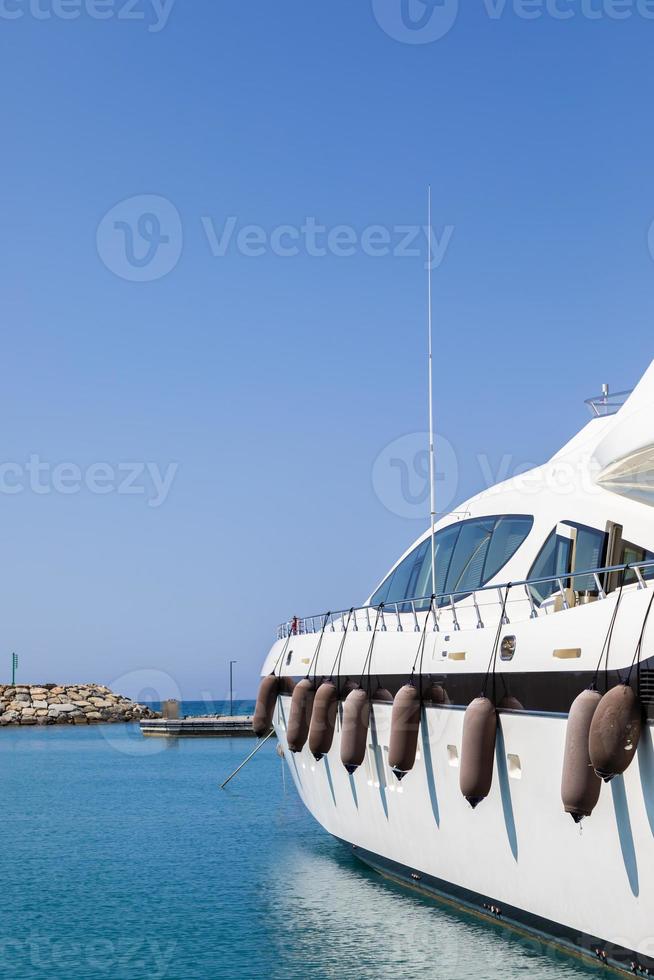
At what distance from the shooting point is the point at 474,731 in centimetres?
1202

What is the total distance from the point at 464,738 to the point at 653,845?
9.43ft

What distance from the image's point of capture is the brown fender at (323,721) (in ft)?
56.4

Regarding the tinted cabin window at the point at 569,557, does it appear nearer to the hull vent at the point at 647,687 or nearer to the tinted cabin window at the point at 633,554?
the tinted cabin window at the point at 633,554

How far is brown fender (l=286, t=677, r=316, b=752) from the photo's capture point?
60.8 ft

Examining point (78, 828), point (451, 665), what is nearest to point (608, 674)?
point (451, 665)

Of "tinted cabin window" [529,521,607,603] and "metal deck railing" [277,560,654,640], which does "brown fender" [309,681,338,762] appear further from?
"tinted cabin window" [529,521,607,603]

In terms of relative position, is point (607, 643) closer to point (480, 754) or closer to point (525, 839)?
point (480, 754)

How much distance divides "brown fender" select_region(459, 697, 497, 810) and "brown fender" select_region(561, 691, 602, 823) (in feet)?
6.14

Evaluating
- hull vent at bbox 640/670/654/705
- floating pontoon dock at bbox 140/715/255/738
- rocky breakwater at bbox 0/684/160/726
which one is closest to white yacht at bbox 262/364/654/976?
hull vent at bbox 640/670/654/705

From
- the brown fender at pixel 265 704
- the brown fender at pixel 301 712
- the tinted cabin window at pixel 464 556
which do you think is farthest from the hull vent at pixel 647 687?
the brown fender at pixel 265 704

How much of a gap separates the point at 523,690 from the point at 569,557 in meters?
3.40

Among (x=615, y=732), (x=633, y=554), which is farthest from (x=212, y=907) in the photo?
(x=615, y=732)

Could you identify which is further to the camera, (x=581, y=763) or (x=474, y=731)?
(x=474, y=731)

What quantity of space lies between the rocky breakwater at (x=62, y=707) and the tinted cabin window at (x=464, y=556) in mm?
80540
